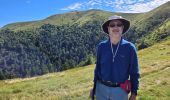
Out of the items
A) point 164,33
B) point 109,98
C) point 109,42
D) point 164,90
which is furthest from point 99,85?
point 164,33

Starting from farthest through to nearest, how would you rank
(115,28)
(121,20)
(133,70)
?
(121,20)
(115,28)
(133,70)

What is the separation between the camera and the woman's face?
7082 millimetres

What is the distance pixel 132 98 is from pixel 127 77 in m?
0.43

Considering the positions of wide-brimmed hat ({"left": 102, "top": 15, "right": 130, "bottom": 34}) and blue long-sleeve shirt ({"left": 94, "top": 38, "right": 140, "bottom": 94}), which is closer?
blue long-sleeve shirt ({"left": 94, "top": 38, "right": 140, "bottom": 94})

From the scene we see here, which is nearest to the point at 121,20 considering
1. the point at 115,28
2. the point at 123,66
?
the point at 115,28

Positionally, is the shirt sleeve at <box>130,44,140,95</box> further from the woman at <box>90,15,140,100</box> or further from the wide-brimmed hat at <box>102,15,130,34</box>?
the wide-brimmed hat at <box>102,15,130,34</box>

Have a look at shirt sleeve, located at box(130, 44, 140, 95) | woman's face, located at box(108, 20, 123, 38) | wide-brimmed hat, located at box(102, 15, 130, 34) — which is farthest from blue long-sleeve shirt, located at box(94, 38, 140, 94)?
wide-brimmed hat, located at box(102, 15, 130, 34)

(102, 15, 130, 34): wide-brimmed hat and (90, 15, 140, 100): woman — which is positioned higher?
(102, 15, 130, 34): wide-brimmed hat

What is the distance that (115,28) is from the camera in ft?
23.4

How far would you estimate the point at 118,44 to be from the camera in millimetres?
7082

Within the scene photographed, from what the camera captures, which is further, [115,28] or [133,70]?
[115,28]

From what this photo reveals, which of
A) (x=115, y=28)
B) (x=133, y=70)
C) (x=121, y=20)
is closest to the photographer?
(x=133, y=70)

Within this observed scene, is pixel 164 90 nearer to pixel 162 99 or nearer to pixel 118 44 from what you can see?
pixel 162 99

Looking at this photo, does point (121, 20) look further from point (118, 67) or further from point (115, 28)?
point (118, 67)
